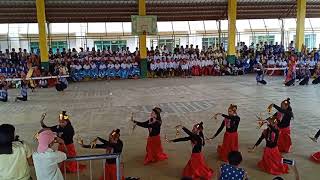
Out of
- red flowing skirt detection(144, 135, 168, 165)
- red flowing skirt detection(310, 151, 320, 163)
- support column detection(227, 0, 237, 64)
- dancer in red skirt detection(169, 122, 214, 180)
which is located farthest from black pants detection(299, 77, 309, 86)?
dancer in red skirt detection(169, 122, 214, 180)

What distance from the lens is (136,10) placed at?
78.2 feet

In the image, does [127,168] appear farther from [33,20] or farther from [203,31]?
[203,31]

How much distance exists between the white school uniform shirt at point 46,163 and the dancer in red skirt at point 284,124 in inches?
199

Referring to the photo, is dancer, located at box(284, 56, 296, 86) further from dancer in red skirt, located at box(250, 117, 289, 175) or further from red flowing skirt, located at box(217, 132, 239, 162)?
dancer in red skirt, located at box(250, 117, 289, 175)

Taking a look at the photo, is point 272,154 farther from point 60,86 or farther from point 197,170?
point 60,86

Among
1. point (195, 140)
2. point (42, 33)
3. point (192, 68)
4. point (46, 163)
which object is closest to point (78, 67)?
point (42, 33)

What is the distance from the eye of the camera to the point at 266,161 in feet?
22.7

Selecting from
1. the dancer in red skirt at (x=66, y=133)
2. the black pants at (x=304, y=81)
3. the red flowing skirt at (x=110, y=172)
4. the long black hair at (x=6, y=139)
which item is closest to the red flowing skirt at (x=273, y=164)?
the red flowing skirt at (x=110, y=172)

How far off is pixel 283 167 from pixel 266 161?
0.32 m

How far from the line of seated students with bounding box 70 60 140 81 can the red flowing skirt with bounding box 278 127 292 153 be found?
52.7ft

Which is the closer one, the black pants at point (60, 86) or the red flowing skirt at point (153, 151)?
the red flowing skirt at point (153, 151)

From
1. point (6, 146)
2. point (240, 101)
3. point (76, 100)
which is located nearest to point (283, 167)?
point (6, 146)

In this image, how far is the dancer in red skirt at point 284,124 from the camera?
7.66 metres

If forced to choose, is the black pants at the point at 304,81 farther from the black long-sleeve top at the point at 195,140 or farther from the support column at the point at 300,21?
the black long-sleeve top at the point at 195,140
